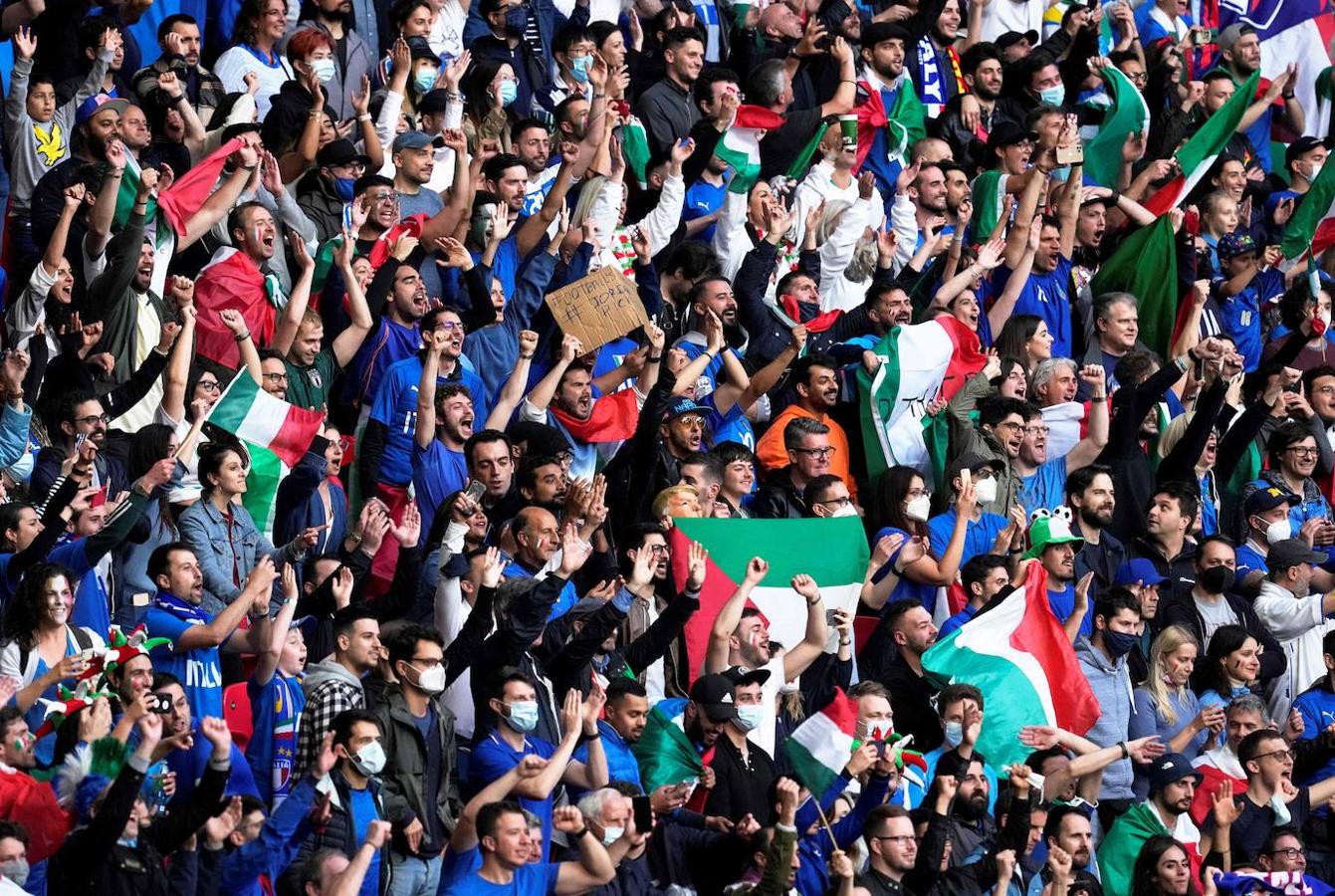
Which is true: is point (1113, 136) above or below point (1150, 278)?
above

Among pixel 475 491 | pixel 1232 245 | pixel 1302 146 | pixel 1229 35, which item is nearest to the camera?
pixel 475 491

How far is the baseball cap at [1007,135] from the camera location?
54.1 ft

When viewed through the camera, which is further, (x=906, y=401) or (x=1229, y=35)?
(x=1229, y=35)

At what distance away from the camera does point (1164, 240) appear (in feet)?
54.4

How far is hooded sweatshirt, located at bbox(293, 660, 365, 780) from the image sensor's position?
10.6 metres

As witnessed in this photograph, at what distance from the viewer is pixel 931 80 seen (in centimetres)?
1775

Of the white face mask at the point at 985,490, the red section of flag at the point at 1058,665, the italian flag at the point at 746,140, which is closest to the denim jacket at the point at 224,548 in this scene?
the red section of flag at the point at 1058,665

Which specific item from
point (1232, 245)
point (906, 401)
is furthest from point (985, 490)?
point (1232, 245)

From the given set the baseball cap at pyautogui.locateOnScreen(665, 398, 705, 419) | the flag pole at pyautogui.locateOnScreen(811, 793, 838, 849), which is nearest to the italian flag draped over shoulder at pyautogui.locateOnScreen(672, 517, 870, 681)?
the baseball cap at pyautogui.locateOnScreen(665, 398, 705, 419)

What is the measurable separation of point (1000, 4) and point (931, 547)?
5.87 m

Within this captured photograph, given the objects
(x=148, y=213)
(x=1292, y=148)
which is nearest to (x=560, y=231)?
(x=148, y=213)

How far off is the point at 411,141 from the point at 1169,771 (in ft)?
14.6

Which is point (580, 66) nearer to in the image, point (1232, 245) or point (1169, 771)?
point (1232, 245)

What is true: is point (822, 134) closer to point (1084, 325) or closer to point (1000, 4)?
point (1084, 325)
